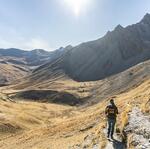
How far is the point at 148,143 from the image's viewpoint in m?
19.5

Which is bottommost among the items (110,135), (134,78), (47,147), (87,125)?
(110,135)

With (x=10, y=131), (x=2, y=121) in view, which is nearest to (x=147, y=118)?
(x=10, y=131)

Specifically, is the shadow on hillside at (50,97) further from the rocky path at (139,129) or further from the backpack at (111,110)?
the backpack at (111,110)

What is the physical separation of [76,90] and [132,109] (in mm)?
153175

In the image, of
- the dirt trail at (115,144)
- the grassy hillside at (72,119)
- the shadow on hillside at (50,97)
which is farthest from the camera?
the shadow on hillside at (50,97)

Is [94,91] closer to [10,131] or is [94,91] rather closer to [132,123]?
[10,131]

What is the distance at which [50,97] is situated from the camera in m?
169

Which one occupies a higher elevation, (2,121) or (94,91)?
(94,91)

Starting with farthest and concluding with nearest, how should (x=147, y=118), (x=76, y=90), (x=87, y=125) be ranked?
(x=76, y=90), (x=87, y=125), (x=147, y=118)

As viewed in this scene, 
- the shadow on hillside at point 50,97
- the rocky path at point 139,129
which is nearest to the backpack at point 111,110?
the rocky path at point 139,129

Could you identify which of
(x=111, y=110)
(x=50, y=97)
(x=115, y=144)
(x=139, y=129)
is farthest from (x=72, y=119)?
(x=50, y=97)

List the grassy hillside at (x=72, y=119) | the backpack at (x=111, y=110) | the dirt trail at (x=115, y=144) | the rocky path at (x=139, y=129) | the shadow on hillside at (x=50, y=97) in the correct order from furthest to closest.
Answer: the shadow on hillside at (x=50, y=97)
the grassy hillside at (x=72, y=119)
the backpack at (x=111, y=110)
the dirt trail at (x=115, y=144)
the rocky path at (x=139, y=129)

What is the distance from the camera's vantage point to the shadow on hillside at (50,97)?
518ft

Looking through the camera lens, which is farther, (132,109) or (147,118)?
(132,109)
